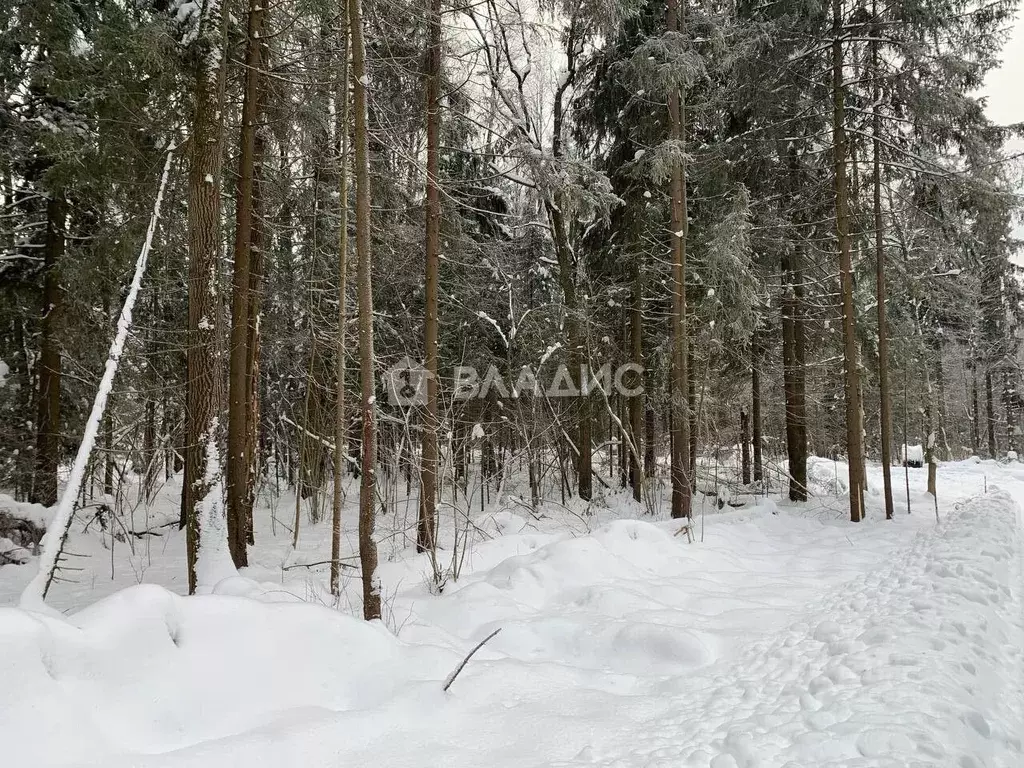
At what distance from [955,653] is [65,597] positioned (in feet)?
31.0

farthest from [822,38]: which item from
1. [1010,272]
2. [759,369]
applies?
[1010,272]

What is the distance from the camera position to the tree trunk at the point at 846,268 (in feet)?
34.2

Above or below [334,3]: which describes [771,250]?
below

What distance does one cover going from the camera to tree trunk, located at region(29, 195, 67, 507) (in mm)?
9438

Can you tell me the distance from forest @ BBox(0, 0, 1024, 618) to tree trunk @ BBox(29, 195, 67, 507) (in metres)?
0.06

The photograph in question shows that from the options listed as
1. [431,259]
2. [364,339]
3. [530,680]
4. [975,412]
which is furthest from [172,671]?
[975,412]

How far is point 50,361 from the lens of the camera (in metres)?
9.57

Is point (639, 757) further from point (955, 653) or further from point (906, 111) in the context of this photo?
point (906, 111)

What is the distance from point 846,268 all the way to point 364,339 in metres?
9.67

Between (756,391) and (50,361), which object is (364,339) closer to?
(50,361)

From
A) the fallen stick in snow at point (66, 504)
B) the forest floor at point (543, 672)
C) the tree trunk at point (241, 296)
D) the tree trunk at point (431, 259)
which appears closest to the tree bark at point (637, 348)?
the tree trunk at point (431, 259)

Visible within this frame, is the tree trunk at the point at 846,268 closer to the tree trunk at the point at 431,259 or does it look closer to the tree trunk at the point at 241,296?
the tree trunk at the point at 431,259

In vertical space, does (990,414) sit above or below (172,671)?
above

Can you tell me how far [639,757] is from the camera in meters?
2.97
